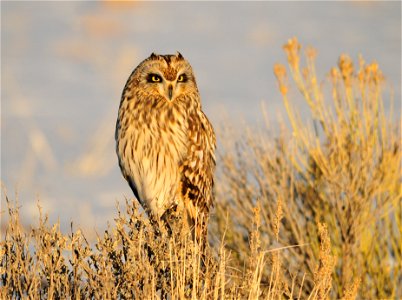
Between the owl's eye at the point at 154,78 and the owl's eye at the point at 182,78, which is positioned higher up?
the owl's eye at the point at 154,78

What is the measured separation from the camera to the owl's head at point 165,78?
21.8 feet

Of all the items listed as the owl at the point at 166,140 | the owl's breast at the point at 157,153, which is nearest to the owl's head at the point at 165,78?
the owl at the point at 166,140

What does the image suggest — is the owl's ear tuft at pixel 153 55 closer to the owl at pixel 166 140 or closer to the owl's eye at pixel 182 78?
the owl at pixel 166 140

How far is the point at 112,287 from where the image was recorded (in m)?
4.98

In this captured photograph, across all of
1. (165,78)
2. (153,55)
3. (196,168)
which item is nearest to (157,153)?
(196,168)

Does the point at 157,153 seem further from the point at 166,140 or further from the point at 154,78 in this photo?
the point at 154,78

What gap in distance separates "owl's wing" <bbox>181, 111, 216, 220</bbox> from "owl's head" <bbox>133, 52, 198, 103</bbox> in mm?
237

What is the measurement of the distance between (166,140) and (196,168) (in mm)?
317

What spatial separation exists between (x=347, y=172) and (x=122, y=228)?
13.6 feet

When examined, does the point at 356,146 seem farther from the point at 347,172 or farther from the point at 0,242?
the point at 0,242

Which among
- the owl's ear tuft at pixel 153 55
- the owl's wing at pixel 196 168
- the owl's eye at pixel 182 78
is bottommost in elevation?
the owl's wing at pixel 196 168

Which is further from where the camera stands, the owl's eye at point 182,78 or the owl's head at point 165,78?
the owl's eye at point 182,78

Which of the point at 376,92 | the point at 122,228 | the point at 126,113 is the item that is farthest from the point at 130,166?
the point at 376,92

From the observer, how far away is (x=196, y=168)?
6.80m
